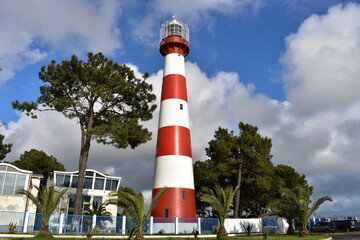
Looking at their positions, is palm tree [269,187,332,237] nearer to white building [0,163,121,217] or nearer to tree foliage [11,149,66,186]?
white building [0,163,121,217]

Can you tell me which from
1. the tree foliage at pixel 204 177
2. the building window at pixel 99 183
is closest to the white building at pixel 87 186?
the building window at pixel 99 183

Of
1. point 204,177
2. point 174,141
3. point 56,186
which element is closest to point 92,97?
point 174,141

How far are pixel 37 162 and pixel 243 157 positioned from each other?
3712 centimetres

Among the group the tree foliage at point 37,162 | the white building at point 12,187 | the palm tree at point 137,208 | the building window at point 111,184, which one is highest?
the tree foliage at point 37,162

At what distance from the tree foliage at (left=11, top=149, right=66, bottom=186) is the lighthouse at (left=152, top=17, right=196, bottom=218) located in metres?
34.4

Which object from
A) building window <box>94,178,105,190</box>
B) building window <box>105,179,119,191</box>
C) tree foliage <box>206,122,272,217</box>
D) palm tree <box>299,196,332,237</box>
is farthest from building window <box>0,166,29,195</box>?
palm tree <box>299,196,332,237</box>

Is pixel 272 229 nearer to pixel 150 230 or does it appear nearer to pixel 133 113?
pixel 150 230

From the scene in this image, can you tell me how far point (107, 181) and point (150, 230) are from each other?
22.4 meters

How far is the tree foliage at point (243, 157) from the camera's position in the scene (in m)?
35.4

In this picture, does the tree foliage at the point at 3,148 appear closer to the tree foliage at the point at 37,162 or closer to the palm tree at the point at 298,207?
the tree foliage at the point at 37,162

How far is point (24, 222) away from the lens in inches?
802

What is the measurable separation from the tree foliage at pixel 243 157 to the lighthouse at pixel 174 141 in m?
9.91

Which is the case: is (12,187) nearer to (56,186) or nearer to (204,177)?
(56,186)

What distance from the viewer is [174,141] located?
26.3m
